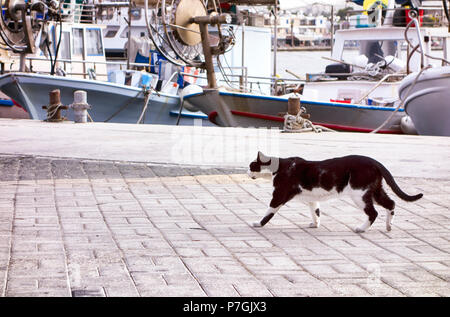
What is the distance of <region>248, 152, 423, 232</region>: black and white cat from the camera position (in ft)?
15.5

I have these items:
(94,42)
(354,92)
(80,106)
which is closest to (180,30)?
(80,106)

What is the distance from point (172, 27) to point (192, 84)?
7.21 m

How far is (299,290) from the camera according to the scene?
3.54 meters

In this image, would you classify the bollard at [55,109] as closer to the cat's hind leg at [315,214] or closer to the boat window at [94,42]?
the boat window at [94,42]

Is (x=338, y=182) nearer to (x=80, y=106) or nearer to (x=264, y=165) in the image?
(x=264, y=165)

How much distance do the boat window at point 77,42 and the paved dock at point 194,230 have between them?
32.9ft

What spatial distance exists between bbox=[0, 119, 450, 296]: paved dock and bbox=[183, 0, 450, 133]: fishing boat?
480 centimetres

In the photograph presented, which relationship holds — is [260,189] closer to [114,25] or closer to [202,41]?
[202,41]

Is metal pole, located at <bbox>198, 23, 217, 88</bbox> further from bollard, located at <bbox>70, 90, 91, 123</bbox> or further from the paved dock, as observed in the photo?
the paved dock

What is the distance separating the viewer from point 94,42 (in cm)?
1870

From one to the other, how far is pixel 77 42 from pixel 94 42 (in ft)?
1.76

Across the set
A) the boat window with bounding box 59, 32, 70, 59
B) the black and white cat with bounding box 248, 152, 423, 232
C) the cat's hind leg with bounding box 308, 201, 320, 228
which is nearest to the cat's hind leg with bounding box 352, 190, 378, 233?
the black and white cat with bounding box 248, 152, 423, 232

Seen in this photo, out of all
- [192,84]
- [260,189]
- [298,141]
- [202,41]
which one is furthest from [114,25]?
[260,189]

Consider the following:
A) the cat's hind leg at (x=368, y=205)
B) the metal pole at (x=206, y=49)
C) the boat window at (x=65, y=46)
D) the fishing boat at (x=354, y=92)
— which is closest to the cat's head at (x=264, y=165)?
the cat's hind leg at (x=368, y=205)
